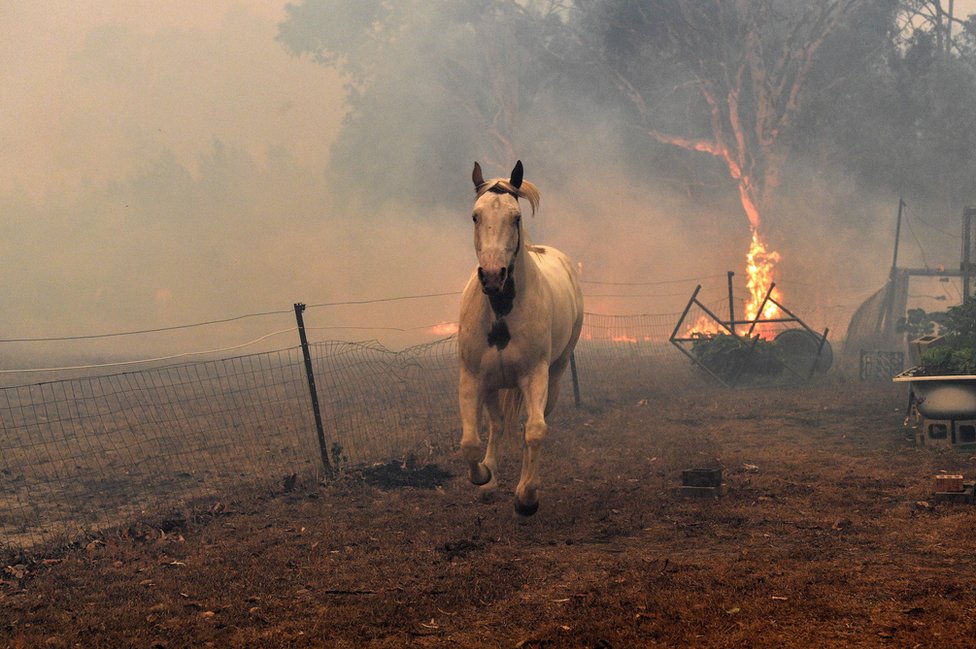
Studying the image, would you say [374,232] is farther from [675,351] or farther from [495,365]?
[495,365]

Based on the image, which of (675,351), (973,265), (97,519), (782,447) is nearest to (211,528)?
(97,519)

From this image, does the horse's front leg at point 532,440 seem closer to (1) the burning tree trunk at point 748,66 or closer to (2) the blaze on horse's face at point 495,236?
(2) the blaze on horse's face at point 495,236

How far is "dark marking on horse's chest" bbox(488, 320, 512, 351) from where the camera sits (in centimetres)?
822

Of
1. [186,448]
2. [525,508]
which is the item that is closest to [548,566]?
[525,508]

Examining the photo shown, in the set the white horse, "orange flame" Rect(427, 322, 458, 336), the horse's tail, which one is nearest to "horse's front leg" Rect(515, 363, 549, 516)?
the white horse

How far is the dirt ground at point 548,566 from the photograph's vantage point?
219 inches

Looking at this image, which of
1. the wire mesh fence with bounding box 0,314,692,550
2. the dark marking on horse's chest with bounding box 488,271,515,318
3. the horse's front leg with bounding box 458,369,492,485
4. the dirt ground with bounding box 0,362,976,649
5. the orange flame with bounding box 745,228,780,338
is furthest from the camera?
the orange flame with bounding box 745,228,780,338

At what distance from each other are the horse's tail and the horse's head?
2.07 meters

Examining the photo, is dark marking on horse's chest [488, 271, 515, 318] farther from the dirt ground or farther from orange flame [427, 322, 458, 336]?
orange flame [427, 322, 458, 336]

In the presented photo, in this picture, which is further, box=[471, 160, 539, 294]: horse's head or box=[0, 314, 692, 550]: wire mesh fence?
box=[0, 314, 692, 550]: wire mesh fence

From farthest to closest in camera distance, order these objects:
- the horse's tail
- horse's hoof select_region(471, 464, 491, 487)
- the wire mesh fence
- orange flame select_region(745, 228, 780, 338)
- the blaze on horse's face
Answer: orange flame select_region(745, 228, 780, 338)
the wire mesh fence
the horse's tail
horse's hoof select_region(471, 464, 491, 487)
the blaze on horse's face

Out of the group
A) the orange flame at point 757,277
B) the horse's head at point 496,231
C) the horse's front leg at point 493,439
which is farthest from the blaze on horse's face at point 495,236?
the orange flame at point 757,277

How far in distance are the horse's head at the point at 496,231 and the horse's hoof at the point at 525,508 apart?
216cm

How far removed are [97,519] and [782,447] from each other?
8802 millimetres
